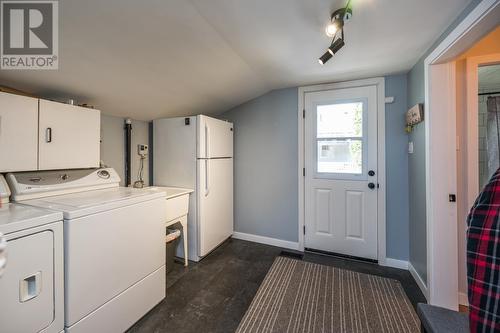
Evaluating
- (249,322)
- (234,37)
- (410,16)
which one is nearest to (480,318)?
(249,322)

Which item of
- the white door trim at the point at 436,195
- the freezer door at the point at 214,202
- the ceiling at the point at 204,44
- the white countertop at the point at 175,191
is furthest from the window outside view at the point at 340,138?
the white countertop at the point at 175,191

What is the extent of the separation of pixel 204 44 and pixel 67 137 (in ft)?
4.35

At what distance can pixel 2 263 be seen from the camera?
1.72ft

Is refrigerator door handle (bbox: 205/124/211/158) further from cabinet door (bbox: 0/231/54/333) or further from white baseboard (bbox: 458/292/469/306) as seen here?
white baseboard (bbox: 458/292/469/306)

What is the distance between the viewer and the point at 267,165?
308 cm

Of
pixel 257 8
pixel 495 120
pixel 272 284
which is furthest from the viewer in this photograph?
pixel 495 120

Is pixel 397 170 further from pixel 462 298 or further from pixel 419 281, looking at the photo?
pixel 462 298

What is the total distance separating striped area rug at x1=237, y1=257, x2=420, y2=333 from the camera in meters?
1.60

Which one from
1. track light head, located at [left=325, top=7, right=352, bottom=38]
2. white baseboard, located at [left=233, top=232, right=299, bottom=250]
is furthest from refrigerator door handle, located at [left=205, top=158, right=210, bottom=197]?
track light head, located at [left=325, top=7, right=352, bottom=38]

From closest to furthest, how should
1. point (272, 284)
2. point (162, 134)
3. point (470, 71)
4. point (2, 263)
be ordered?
point (2, 263) → point (470, 71) → point (272, 284) → point (162, 134)

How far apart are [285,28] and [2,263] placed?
1.89 m

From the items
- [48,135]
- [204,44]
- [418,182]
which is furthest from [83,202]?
[418,182]

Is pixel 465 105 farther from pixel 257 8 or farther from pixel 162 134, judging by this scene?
pixel 162 134

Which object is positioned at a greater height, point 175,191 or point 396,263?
point 175,191
